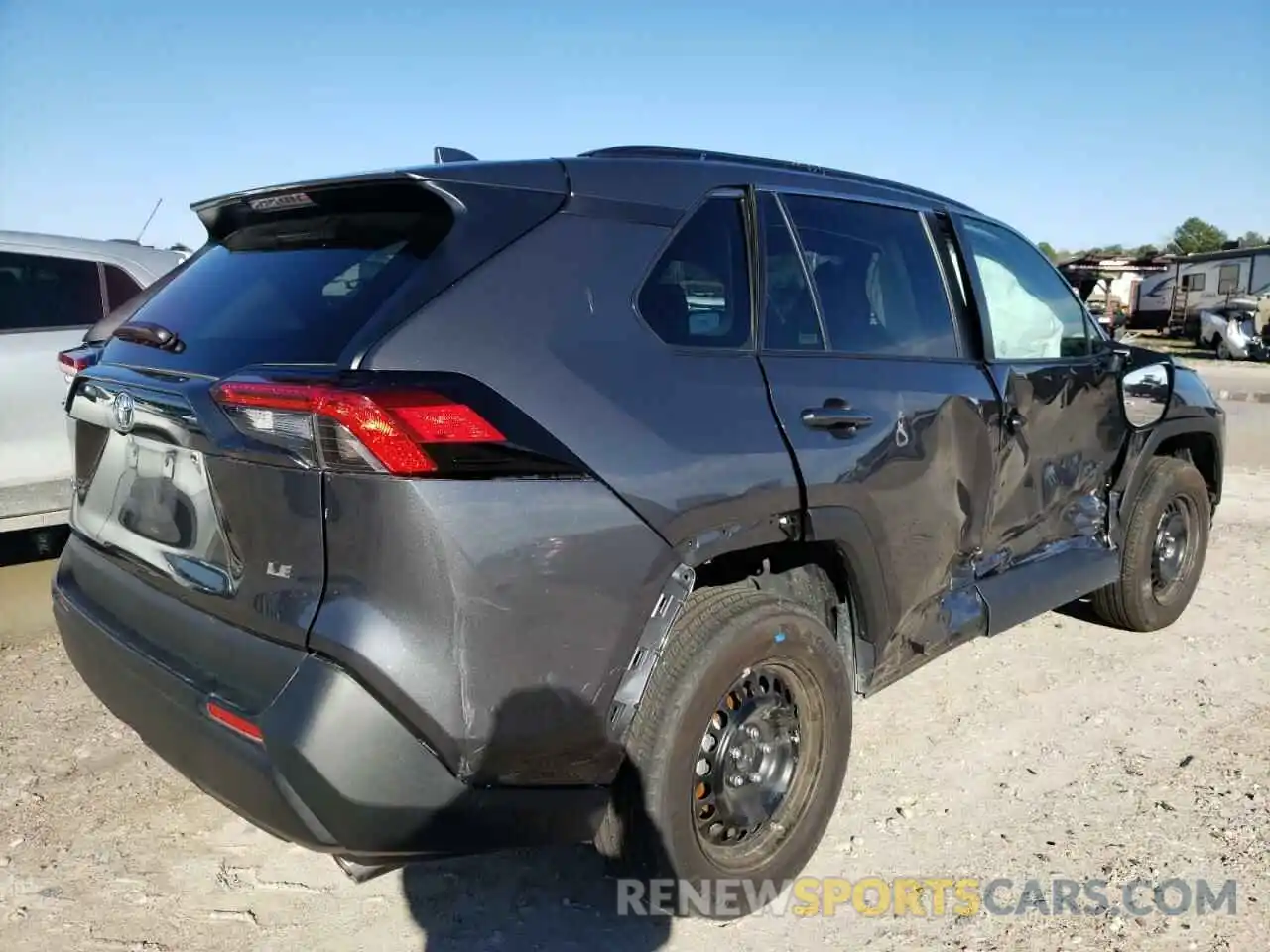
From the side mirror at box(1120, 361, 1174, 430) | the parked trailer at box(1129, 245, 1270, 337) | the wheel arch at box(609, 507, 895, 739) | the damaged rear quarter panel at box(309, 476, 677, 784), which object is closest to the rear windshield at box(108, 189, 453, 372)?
the damaged rear quarter panel at box(309, 476, 677, 784)

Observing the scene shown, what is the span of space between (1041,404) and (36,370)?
488 cm

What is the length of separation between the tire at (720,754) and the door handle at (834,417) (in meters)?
0.49

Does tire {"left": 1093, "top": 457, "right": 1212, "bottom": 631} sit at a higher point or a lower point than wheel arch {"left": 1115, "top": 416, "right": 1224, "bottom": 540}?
lower

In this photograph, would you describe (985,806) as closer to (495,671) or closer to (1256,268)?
(495,671)

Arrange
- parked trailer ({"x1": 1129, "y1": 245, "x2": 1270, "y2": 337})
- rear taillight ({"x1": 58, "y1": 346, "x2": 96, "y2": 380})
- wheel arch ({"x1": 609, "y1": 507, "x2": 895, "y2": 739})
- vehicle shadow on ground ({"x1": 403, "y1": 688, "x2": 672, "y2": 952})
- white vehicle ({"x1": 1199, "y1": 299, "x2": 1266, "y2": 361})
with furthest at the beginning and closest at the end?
parked trailer ({"x1": 1129, "y1": 245, "x2": 1270, "y2": 337}) < white vehicle ({"x1": 1199, "y1": 299, "x2": 1266, "y2": 361}) < rear taillight ({"x1": 58, "y1": 346, "x2": 96, "y2": 380}) < vehicle shadow on ground ({"x1": 403, "y1": 688, "x2": 672, "y2": 952}) < wheel arch ({"x1": 609, "y1": 507, "x2": 895, "y2": 739})

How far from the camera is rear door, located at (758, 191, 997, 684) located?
268 centimetres

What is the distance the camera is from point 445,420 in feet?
6.27

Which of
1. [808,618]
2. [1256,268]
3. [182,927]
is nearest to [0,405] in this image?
[182,927]

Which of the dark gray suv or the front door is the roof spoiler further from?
the front door

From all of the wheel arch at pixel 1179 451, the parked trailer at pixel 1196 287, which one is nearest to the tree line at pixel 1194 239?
the parked trailer at pixel 1196 287

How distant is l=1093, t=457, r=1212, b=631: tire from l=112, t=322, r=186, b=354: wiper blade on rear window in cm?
404

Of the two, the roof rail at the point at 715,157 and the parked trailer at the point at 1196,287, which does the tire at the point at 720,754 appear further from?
the parked trailer at the point at 1196,287

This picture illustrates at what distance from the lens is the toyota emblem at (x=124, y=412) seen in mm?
2324

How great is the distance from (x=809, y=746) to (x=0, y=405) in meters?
4.42
